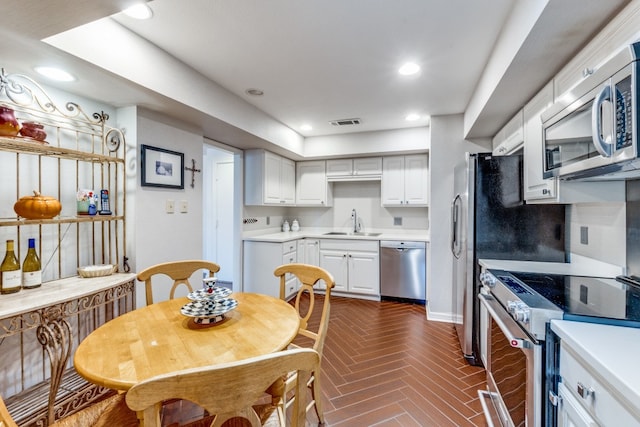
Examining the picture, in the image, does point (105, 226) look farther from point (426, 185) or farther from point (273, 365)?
point (426, 185)

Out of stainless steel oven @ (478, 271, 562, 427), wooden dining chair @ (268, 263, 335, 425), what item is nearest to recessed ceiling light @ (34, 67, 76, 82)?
wooden dining chair @ (268, 263, 335, 425)

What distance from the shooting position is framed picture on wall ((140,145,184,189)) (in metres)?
2.36

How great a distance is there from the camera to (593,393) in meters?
0.90

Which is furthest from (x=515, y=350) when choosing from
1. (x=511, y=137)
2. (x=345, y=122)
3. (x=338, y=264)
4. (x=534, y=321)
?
(x=345, y=122)

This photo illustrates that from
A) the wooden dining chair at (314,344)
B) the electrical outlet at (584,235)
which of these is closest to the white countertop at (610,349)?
the wooden dining chair at (314,344)

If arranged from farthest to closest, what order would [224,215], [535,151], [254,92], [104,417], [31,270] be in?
1. [224,215]
2. [254,92]
3. [535,151]
4. [31,270]
5. [104,417]

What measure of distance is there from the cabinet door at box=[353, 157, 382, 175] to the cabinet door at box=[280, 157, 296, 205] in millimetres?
1003

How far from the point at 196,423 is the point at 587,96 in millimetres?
2057

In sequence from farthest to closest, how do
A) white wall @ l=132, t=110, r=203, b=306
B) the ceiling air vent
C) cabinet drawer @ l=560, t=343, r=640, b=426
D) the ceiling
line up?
the ceiling air vent → white wall @ l=132, t=110, r=203, b=306 → the ceiling → cabinet drawer @ l=560, t=343, r=640, b=426

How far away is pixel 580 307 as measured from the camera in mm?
1219

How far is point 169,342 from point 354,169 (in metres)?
3.65

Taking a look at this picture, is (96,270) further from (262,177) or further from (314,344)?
(262,177)

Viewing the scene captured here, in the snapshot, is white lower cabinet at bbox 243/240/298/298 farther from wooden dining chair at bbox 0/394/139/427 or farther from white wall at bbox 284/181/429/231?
wooden dining chair at bbox 0/394/139/427

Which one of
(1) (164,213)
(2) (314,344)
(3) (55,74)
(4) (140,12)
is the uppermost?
(4) (140,12)
